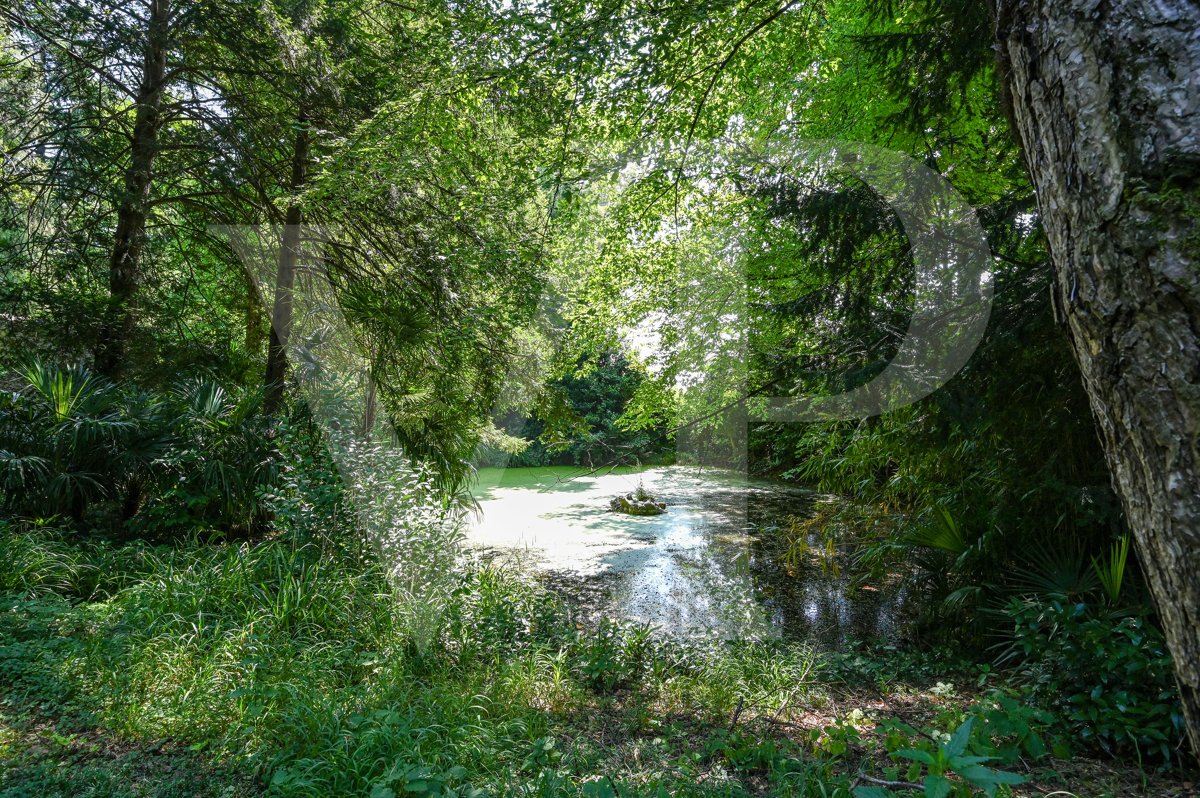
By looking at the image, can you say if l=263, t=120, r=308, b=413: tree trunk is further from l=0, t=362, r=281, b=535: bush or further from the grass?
the grass

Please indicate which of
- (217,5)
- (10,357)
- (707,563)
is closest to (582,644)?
(707,563)

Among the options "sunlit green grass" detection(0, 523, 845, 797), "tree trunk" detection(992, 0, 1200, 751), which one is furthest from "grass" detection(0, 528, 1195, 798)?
"tree trunk" detection(992, 0, 1200, 751)

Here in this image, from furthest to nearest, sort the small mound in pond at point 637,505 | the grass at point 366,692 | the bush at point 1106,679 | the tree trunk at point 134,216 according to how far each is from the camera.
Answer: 1. the small mound in pond at point 637,505
2. the tree trunk at point 134,216
3. the bush at point 1106,679
4. the grass at point 366,692

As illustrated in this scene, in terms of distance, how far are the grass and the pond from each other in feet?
2.30

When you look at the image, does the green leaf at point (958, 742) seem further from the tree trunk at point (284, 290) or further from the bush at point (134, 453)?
the tree trunk at point (284, 290)

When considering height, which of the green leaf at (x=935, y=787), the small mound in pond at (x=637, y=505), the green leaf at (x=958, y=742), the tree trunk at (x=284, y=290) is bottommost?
the small mound in pond at (x=637, y=505)

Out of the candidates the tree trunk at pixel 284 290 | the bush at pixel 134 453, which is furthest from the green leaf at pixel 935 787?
the tree trunk at pixel 284 290

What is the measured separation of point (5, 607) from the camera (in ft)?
9.65

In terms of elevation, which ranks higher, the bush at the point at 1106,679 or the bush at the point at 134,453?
the bush at the point at 134,453

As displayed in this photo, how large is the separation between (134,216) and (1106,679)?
708 centimetres

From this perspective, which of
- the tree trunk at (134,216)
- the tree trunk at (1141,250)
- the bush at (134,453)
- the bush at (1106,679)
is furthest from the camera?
the tree trunk at (134,216)

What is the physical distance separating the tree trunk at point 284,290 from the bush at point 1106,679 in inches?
222

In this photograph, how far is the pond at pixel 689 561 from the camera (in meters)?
4.64

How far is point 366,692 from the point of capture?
8.55 feet
